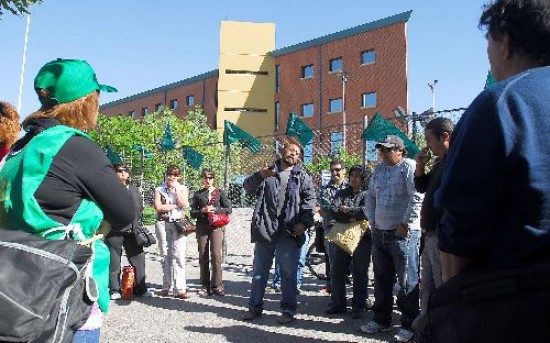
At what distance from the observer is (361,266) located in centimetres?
636

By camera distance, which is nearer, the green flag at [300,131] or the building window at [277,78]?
the green flag at [300,131]

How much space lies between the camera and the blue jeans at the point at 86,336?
2217 millimetres

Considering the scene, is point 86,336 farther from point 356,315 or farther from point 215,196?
point 215,196

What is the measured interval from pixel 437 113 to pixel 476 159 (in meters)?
6.36

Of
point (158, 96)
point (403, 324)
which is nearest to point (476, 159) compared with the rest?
point (403, 324)

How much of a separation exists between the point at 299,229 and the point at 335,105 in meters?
33.1

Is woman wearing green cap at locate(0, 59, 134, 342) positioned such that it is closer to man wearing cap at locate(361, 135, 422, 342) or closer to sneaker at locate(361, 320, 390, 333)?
man wearing cap at locate(361, 135, 422, 342)

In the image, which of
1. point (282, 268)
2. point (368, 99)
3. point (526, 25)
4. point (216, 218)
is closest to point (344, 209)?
point (282, 268)

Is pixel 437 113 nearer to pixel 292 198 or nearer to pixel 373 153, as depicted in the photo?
pixel 373 153

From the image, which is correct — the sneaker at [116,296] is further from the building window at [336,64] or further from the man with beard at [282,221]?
the building window at [336,64]

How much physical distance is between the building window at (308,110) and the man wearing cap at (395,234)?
34.4 meters

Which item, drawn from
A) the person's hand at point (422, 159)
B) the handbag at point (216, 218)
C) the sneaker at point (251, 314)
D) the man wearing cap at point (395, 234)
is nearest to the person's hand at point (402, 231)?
the man wearing cap at point (395, 234)

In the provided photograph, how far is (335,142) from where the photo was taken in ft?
36.4

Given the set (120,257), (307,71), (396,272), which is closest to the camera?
(396,272)
